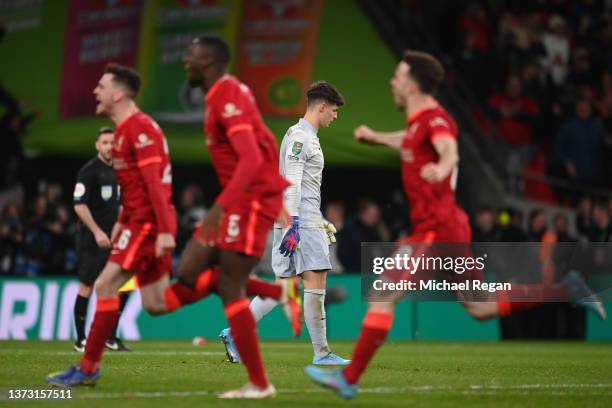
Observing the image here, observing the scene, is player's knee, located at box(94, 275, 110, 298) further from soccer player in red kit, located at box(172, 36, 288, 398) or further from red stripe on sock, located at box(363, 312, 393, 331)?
red stripe on sock, located at box(363, 312, 393, 331)

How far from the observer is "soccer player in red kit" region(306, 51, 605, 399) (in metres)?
7.29

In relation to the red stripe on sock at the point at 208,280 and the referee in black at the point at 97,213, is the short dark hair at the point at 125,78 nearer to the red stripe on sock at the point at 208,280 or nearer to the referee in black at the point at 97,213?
the red stripe on sock at the point at 208,280

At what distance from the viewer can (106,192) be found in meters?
13.2

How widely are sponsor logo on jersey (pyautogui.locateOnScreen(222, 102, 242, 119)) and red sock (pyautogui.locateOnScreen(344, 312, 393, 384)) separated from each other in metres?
1.56

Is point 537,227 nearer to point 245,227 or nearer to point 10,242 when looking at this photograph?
point 10,242

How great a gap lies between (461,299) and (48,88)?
1351 centimetres

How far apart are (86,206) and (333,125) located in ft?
25.9

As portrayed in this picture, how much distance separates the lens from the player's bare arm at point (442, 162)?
704 centimetres

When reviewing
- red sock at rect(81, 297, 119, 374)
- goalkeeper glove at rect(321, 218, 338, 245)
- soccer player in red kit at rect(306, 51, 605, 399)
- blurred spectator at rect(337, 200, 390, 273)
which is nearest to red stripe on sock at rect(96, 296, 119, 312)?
red sock at rect(81, 297, 119, 374)

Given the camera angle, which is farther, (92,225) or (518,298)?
(92,225)

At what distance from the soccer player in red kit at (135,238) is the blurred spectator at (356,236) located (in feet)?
35.1

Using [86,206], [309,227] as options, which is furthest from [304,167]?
[86,206]

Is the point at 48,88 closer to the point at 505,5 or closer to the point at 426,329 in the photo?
the point at 426,329

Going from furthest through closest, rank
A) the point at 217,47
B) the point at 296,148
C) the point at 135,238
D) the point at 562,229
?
the point at 562,229, the point at 296,148, the point at 135,238, the point at 217,47
